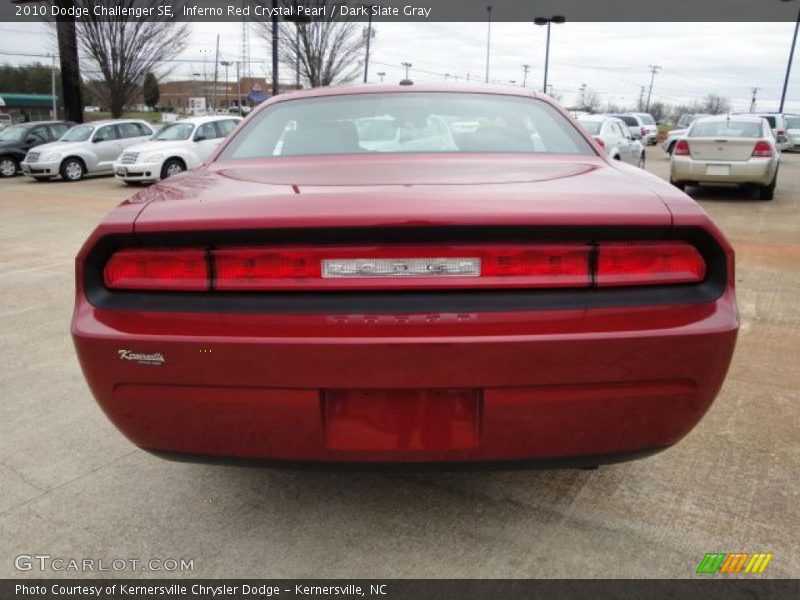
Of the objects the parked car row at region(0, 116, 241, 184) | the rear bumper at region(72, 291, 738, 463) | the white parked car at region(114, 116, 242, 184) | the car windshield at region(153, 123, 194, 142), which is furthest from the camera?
the car windshield at region(153, 123, 194, 142)

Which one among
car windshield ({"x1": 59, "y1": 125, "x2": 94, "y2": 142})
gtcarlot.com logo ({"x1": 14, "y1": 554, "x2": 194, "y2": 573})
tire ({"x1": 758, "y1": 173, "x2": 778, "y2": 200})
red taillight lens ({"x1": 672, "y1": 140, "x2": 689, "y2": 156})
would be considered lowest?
gtcarlot.com logo ({"x1": 14, "y1": 554, "x2": 194, "y2": 573})

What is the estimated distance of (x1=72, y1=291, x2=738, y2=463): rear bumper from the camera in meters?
1.79

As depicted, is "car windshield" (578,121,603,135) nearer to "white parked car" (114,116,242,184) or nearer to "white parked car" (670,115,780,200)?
"white parked car" (670,115,780,200)

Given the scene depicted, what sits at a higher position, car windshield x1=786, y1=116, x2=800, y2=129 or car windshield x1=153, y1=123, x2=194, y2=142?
car windshield x1=786, y1=116, x2=800, y2=129

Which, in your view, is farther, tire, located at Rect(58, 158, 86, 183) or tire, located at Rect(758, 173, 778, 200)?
tire, located at Rect(58, 158, 86, 183)

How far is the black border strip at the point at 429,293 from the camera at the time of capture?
1812 mm

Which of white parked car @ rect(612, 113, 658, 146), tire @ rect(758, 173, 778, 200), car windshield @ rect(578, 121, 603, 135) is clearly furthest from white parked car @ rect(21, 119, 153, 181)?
white parked car @ rect(612, 113, 658, 146)

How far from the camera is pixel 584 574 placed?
2.10m

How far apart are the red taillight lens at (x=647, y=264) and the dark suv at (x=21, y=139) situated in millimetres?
20939

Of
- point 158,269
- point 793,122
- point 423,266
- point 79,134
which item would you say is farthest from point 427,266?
point 793,122

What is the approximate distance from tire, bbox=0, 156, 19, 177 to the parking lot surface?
60.4 feet

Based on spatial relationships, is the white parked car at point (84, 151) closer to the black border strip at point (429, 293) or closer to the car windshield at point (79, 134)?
the car windshield at point (79, 134)

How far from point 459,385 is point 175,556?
1181 millimetres
